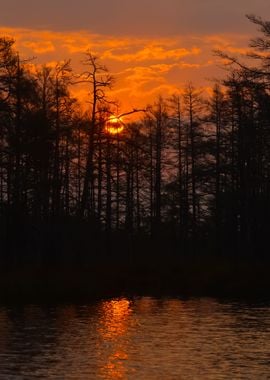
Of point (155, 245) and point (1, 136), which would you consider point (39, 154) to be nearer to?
point (1, 136)

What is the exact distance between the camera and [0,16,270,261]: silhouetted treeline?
3784cm

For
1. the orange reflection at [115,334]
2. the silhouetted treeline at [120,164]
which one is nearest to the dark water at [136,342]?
the orange reflection at [115,334]

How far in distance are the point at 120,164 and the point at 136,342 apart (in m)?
23.0

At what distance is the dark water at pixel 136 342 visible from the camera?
15781mm

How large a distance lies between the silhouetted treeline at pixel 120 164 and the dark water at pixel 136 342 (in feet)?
38.6

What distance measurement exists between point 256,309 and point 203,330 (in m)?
6.25

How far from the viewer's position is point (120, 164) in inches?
1655

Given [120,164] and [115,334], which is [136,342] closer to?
[115,334]

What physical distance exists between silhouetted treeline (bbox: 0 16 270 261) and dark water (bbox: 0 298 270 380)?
11.8 metres

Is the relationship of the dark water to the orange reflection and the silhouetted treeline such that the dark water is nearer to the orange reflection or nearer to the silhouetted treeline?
the orange reflection

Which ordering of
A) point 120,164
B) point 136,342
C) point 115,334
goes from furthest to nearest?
point 120,164
point 115,334
point 136,342

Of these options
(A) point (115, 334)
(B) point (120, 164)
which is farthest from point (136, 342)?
(B) point (120, 164)

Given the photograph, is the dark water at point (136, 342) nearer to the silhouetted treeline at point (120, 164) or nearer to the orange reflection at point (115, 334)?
the orange reflection at point (115, 334)

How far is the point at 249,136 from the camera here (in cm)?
4400
